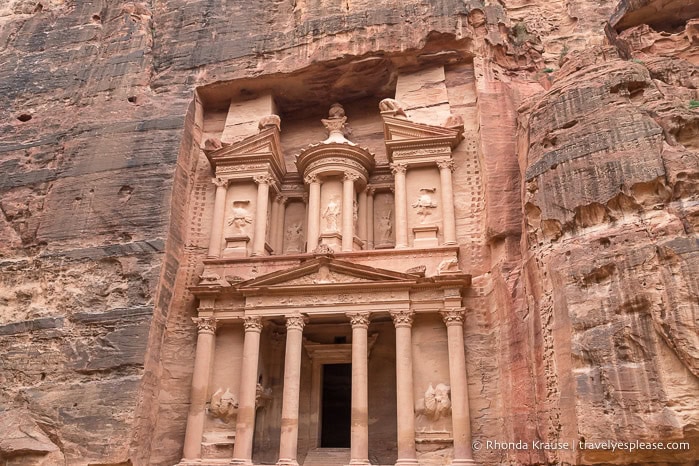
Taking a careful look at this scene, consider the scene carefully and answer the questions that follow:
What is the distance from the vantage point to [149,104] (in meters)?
14.4

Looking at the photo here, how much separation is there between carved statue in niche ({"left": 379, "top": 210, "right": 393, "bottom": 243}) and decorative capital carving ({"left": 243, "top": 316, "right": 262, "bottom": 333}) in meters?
3.78

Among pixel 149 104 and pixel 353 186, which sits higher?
pixel 149 104

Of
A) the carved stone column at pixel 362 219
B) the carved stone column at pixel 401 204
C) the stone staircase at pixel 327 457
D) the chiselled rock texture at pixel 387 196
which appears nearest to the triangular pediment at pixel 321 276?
the carved stone column at pixel 401 204

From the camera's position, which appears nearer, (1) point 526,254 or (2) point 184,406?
(1) point 526,254

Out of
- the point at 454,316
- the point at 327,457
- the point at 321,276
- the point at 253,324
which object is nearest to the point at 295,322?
the point at 253,324

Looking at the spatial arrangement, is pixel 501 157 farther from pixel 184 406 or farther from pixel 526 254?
pixel 184 406

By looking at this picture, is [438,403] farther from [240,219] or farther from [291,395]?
[240,219]

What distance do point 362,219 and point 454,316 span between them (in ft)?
12.6

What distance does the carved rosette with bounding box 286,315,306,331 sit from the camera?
11914mm

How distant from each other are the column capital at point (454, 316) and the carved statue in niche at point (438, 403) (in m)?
1.25

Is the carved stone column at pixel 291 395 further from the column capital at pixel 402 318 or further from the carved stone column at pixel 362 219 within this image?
the carved stone column at pixel 362 219

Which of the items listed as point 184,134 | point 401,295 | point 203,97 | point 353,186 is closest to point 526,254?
point 401,295

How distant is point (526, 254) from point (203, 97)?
31.6 feet

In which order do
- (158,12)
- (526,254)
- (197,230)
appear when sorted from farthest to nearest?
(158,12) < (197,230) < (526,254)
